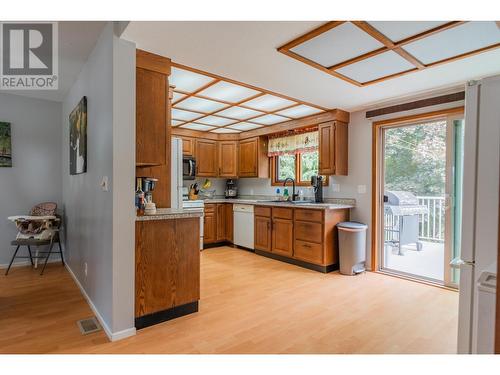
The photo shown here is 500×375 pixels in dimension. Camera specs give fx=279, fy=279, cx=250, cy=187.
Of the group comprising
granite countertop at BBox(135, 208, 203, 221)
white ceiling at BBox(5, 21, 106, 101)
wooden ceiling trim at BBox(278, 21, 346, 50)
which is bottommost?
granite countertop at BBox(135, 208, 203, 221)

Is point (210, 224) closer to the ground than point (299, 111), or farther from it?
closer to the ground

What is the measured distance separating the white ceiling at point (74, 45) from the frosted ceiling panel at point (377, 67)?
2.22 m

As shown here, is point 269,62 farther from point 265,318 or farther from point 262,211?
point 262,211

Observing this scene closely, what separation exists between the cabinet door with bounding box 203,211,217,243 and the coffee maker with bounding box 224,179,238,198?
88 centimetres

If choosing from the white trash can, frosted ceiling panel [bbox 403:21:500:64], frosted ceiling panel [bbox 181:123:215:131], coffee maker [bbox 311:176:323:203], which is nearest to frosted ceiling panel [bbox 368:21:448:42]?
frosted ceiling panel [bbox 403:21:500:64]

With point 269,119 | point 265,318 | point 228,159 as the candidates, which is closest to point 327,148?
point 269,119

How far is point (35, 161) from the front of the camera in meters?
4.11

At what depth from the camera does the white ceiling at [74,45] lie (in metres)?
2.23

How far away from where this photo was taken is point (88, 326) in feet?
7.38

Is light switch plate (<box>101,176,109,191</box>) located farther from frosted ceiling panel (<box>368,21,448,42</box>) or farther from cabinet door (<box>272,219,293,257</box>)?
cabinet door (<box>272,219,293,257</box>)

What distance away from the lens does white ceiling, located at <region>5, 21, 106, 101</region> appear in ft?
7.32

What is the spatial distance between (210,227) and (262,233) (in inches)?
45.1

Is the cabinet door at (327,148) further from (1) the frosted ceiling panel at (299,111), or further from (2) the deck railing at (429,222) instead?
(2) the deck railing at (429,222)

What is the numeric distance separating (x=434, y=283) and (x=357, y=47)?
2.88 metres
